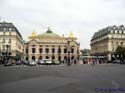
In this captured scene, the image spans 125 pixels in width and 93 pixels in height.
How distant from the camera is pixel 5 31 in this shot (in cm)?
13562

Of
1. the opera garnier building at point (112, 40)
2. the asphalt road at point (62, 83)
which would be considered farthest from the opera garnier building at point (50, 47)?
the asphalt road at point (62, 83)

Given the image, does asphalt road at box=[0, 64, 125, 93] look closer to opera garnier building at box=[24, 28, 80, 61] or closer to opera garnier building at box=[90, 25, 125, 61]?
opera garnier building at box=[90, 25, 125, 61]

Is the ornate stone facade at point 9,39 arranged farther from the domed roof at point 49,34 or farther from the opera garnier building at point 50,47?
the domed roof at point 49,34

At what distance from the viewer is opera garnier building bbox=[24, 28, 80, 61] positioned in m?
176

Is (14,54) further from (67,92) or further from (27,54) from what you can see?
(67,92)

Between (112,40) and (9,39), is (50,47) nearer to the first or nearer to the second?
(112,40)

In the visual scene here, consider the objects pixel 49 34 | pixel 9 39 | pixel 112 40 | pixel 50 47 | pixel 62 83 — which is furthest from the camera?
pixel 49 34

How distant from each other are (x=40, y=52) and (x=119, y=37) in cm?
5275

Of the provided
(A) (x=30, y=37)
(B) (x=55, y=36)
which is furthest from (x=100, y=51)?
(A) (x=30, y=37)

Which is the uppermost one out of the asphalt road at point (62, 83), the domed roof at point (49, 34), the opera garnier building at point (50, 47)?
the domed roof at point (49, 34)

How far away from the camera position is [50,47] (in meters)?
179

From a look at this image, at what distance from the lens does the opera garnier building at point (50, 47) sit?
17638 centimetres

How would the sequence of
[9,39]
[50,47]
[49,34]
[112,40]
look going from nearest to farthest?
1. [9,39]
2. [112,40]
3. [50,47]
4. [49,34]

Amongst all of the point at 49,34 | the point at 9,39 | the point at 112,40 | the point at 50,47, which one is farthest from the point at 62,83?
the point at 49,34
